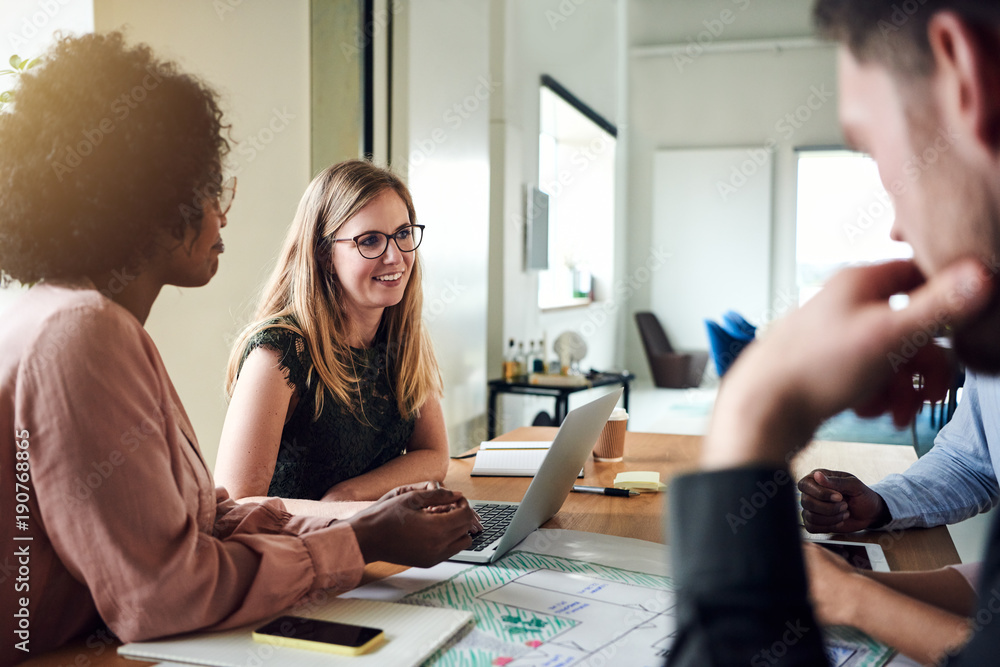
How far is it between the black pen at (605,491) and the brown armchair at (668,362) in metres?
7.30

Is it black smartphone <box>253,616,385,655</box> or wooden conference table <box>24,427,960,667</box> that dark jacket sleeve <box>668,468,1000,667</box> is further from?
black smartphone <box>253,616,385,655</box>

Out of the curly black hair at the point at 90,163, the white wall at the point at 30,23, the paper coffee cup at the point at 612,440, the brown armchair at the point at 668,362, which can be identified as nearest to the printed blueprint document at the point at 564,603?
the curly black hair at the point at 90,163

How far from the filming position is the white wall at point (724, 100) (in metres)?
8.96

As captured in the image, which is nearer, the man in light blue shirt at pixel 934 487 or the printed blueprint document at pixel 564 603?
the printed blueprint document at pixel 564 603

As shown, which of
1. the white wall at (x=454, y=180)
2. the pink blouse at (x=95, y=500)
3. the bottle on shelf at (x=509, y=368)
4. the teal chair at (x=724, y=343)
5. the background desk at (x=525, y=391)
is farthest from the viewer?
the teal chair at (x=724, y=343)

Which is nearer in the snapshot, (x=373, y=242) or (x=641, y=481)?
(x=641, y=481)

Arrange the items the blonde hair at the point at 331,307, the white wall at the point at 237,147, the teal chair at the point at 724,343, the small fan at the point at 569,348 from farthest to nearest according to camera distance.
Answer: the teal chair at the point at 724,343
the small fan at the point at 569,348
the white wall at the point at 237,147
the blonde hair at the point at 331,307

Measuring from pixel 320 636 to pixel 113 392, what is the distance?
1.08 ft

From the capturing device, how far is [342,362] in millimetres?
1724

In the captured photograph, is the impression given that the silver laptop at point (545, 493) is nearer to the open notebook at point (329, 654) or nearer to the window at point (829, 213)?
the open notebook at point (329, 654)

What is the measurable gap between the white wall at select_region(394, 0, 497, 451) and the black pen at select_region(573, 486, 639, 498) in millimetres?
2049

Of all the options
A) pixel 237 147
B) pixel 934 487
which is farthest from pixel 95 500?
pixel 237 147

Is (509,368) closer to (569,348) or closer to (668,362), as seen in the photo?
(569,348)

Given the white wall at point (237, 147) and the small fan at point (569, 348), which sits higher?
the white wall at point (237, 147)
